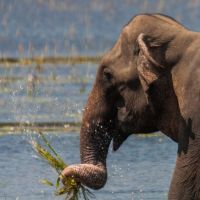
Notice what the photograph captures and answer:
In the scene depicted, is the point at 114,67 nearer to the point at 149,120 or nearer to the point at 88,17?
the point at 149,120

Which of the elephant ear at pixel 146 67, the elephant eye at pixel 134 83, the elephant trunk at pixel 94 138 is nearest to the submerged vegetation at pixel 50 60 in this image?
the elephant trunk at pixel 94 138

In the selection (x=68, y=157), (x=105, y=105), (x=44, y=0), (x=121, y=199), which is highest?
(x=105, y=105)

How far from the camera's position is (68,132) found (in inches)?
698

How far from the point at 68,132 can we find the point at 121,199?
4394 millimetres

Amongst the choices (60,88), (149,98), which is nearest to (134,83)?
(149,98)

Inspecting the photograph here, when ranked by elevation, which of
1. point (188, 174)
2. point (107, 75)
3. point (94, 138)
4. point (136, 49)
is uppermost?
point (136, 49)

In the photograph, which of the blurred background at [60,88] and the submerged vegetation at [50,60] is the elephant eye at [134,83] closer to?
the blurred background at [60,88]

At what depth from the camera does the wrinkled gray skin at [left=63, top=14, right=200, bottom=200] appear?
9938 mm

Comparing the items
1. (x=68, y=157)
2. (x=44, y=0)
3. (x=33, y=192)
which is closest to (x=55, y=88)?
(x=68, y=157)

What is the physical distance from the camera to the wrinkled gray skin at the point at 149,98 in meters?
9.94

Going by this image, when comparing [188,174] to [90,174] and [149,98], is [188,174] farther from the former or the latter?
[90,174]

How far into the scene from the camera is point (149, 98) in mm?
10156

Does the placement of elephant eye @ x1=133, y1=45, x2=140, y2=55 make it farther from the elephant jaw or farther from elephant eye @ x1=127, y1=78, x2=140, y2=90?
the elephant jaw

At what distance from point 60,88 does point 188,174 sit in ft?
36.6
